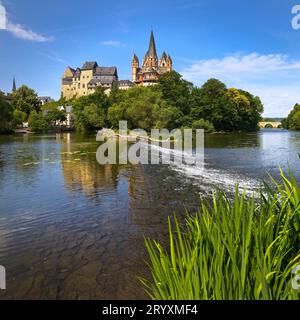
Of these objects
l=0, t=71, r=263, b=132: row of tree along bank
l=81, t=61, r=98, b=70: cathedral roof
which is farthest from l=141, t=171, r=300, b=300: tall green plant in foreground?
l=81, t=61, r=98, b=70: cathedral roof

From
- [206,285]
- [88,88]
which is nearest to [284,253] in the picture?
[206,285]

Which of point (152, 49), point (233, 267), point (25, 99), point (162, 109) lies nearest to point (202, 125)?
point (162, 109)

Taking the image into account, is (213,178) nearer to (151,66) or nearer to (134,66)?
(151,66)

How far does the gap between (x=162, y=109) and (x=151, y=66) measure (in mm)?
95994

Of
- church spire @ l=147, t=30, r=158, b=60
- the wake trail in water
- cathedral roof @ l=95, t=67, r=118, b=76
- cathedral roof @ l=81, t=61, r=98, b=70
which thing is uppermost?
church spire @ l=147, t=30, r=158, b=60

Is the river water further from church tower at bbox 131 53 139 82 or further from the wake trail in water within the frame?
church tower at bbox 131 53 139 82

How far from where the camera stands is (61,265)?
6.36m

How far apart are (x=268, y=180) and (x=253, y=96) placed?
390 feet

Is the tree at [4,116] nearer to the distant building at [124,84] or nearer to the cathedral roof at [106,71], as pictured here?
the distant building at [124,84]

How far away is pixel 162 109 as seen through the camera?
225 ft

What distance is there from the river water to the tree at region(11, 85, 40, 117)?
103 meters

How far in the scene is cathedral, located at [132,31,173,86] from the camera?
150625 millimetres
